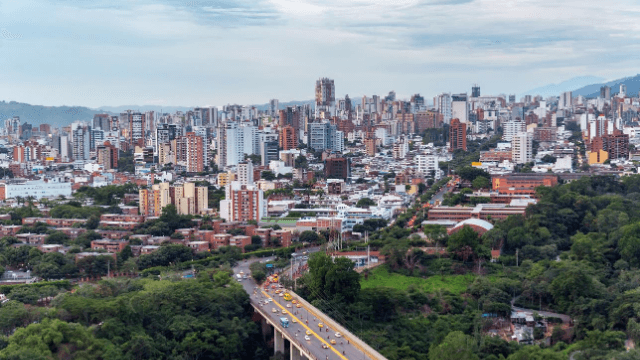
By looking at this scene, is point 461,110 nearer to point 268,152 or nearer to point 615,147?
point 268,152

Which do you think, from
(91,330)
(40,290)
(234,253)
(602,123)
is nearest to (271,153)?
(602,123)

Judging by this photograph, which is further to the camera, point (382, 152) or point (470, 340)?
point (382, 152)

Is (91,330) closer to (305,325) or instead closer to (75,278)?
(305,325)

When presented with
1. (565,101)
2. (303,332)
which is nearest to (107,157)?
(303,332)

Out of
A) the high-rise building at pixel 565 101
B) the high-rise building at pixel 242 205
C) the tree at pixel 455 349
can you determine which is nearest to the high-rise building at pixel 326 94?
the high-rise building at pixel 565 101

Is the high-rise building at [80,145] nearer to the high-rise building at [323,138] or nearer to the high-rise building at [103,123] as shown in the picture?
the high-rise building at [103,123]
